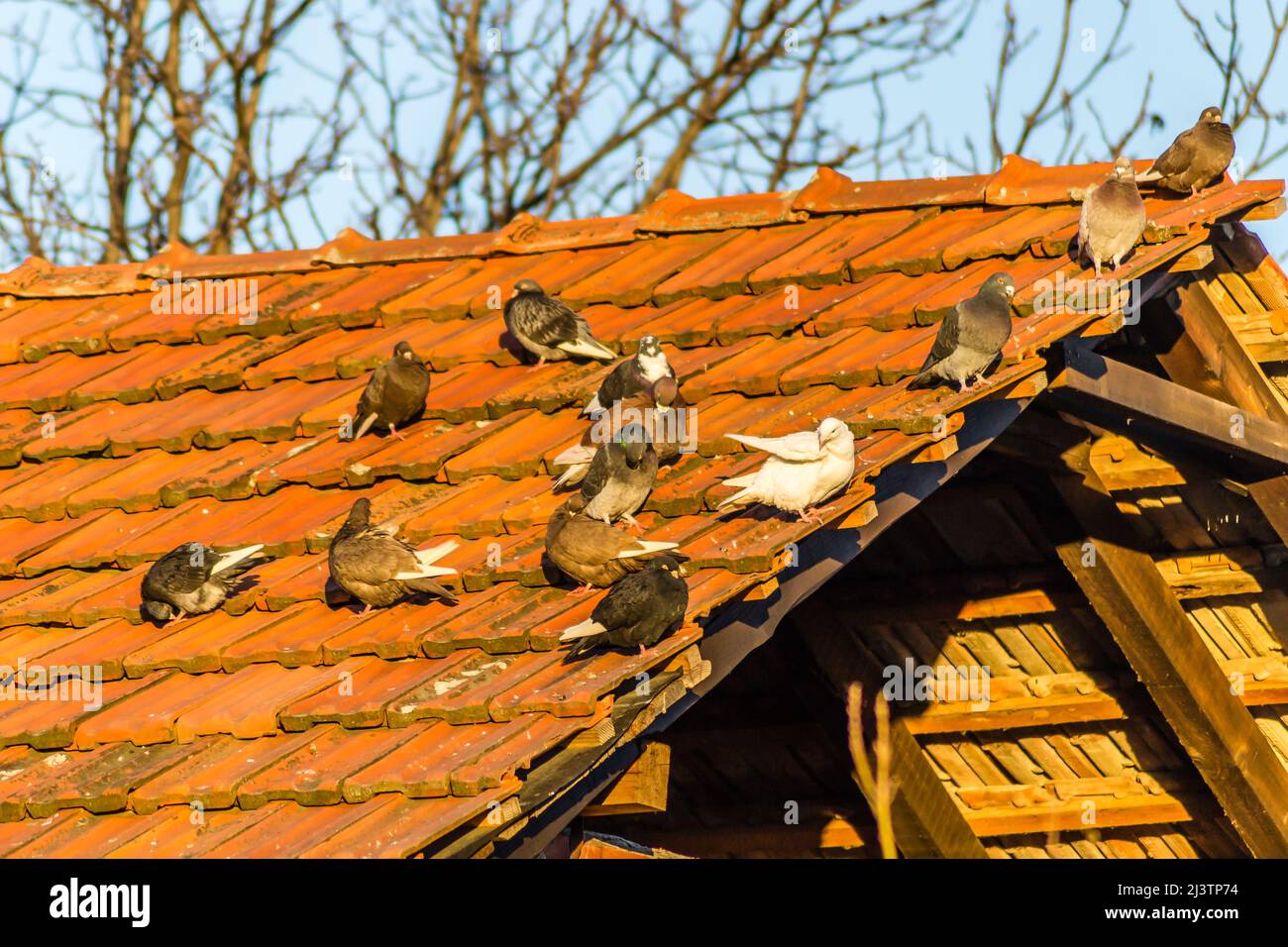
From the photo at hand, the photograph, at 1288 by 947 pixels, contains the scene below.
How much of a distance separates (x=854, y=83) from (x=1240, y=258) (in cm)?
1419

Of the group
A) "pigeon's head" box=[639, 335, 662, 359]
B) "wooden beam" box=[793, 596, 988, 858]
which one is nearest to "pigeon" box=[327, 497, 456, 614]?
"pigeon's head" box=[639, 335, 662, 359]

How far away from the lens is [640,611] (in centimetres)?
367

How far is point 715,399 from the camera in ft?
17.4

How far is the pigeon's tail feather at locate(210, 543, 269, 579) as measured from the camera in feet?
15.5

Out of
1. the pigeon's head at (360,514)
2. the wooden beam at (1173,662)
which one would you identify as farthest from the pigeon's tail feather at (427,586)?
the wooden beam at (1173,662)

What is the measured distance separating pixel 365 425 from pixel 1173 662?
2904mm

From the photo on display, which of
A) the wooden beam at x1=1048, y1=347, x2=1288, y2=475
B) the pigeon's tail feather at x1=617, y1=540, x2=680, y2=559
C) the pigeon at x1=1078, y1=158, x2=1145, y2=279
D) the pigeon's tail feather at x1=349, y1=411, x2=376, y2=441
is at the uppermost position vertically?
the pigeon at x1=1078, y1=158, x2=1145, y2=279

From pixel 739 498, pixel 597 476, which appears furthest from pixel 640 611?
pixel 597 476

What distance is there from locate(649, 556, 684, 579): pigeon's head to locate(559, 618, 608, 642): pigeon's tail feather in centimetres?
19

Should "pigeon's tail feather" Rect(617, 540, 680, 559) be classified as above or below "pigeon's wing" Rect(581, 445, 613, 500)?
below

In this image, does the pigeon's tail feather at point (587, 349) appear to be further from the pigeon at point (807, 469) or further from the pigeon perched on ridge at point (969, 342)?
the pigeon at point (807, 469)

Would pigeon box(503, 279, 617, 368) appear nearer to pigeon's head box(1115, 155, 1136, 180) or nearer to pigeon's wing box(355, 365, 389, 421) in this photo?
pigeon's wing box(355, 365, 389, 421)

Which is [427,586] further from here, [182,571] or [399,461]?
[399,461]
